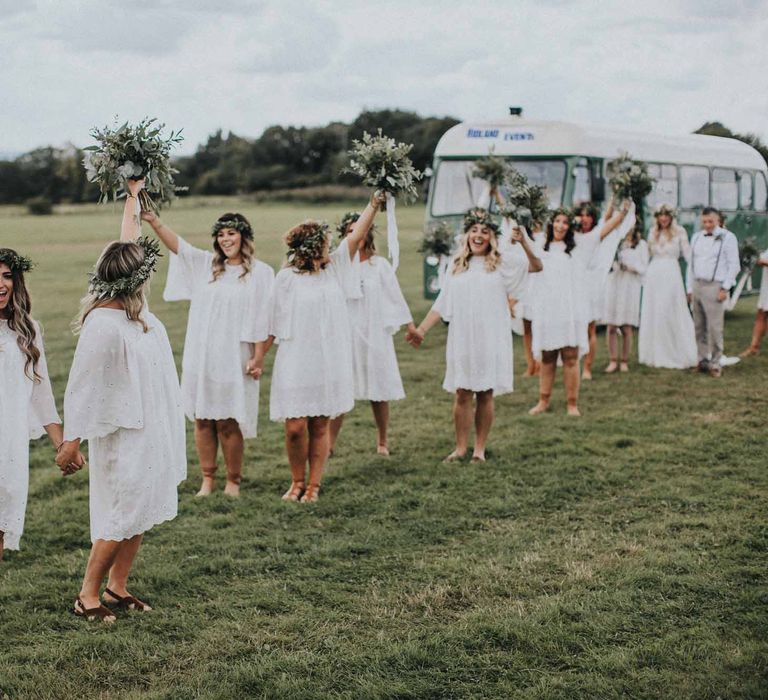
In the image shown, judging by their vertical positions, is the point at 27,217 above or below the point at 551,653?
above

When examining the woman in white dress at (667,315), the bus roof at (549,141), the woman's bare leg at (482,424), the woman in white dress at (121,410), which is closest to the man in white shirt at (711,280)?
the woman in white dress at (667,315)

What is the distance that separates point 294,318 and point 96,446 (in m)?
2.77

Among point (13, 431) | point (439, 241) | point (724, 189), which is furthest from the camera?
point (724, 189)

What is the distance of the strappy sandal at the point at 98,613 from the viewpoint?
5562 mm

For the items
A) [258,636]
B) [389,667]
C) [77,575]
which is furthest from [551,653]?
[77,575]

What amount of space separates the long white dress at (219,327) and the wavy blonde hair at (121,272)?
2475mm

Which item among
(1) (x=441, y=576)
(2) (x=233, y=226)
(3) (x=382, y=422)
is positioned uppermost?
(2) (x=233, y=226)

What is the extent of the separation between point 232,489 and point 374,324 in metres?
2.12

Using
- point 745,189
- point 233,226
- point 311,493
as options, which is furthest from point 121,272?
point 745,189

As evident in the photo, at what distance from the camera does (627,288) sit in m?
13.6

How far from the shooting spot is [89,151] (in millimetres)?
6336

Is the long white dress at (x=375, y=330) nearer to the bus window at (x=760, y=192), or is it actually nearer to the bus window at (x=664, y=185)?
the bus window at (x=664, y=185)

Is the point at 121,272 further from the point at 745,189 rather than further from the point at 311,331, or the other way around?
the point at 745,189

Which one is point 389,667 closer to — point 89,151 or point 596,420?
point 89,151
